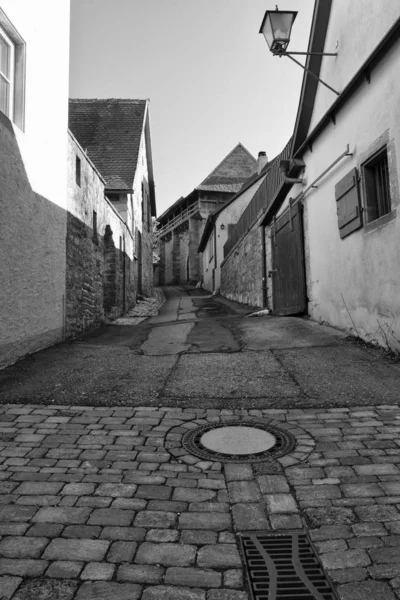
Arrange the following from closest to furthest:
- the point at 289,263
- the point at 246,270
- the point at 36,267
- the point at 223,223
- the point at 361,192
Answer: the point at 361,192 → the point at 36,267 → the point at 289,263 → the point at 246,270 → the point at 223,223

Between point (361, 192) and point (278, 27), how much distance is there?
10.0ft

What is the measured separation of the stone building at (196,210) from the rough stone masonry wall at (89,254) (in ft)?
81.0

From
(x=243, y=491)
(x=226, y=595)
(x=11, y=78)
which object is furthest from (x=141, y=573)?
(x=11, y=78)

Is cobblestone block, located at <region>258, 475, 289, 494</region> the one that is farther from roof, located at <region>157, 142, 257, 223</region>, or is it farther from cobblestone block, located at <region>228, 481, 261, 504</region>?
roof, located at <region>157, 142, 257, 223</region>

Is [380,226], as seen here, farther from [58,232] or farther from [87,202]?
[87,202]

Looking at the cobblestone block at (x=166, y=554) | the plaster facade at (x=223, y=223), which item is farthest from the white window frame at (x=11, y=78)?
the plaster facade at (x=223, y=223)

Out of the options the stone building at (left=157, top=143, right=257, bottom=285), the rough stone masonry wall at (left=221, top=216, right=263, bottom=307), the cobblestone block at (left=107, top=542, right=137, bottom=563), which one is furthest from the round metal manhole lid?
the stone building at (left=157, top=143, right=257, bottom=285)

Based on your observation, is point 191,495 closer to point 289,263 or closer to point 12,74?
point 12,74

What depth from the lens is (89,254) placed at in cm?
978

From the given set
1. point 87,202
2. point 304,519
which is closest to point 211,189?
point 87,202

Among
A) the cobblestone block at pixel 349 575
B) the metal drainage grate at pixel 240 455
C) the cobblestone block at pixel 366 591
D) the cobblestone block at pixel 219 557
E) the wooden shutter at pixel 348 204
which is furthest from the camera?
the wooden shutter at pixel 348 204

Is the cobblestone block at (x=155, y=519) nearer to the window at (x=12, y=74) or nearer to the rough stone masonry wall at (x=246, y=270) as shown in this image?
the window at (x=12, y=74)

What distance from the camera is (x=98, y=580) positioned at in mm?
1757

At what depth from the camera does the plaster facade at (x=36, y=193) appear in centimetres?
584
